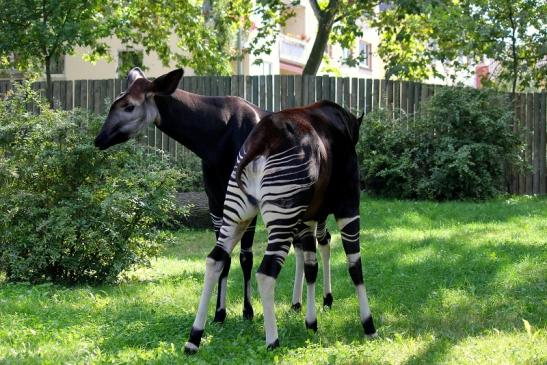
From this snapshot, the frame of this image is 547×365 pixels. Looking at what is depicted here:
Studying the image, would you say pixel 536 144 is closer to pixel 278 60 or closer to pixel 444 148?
pixel 444 148

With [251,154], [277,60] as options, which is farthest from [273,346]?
[277,60]

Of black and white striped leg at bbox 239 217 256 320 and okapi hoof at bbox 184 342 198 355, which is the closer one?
okapi hoof at bbox 184 342 198 355

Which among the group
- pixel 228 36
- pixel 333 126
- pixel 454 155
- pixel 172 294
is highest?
pixel 228 36

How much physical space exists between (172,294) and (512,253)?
4085mm

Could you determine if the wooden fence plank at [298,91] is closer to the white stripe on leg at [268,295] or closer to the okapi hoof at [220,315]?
the okapi hoof at [220,315]

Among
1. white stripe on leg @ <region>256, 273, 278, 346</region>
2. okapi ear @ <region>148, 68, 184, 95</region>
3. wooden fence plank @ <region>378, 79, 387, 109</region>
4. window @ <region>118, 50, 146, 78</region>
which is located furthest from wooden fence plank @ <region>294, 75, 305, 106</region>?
white stripe on leg @ <region>256, 273, 278, 346</region>

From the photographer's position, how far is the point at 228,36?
25594 mm

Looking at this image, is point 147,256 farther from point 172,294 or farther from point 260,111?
point 260,111

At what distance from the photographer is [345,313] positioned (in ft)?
22.5

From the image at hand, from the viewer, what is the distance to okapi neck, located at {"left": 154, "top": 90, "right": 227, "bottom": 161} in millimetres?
6483

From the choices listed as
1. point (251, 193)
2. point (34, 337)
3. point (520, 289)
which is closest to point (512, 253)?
point (520, 289)

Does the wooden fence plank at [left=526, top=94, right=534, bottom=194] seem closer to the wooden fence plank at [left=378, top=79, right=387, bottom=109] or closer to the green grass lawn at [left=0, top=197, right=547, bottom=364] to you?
the wooden fence plank at [left=378, top=79, right=387, bottom=109]

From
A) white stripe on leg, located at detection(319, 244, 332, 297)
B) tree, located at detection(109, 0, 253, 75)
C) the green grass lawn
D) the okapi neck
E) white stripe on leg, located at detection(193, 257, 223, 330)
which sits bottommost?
the green grass lawn

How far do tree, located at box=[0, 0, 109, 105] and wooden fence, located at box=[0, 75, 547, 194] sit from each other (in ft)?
4.59
